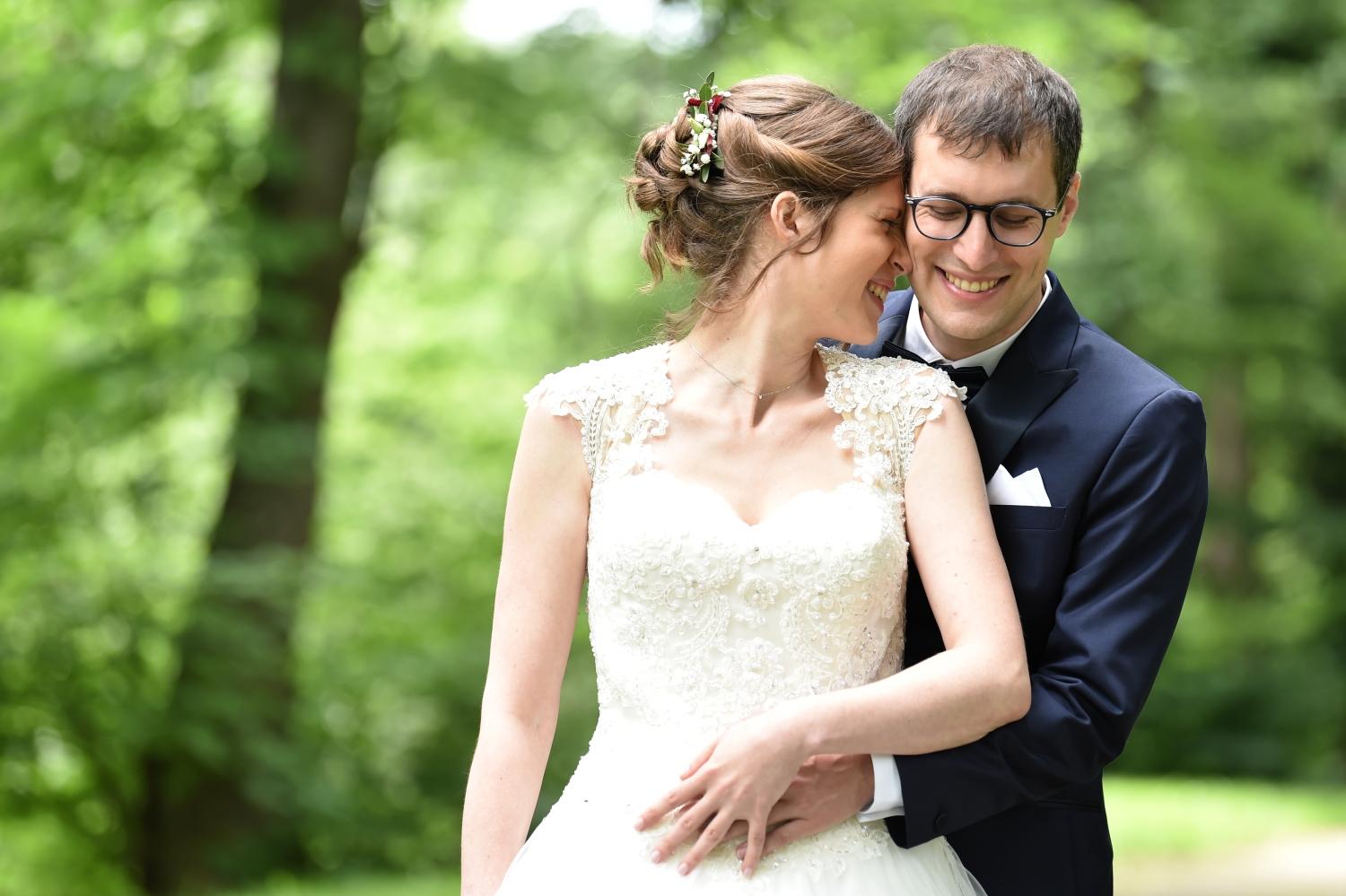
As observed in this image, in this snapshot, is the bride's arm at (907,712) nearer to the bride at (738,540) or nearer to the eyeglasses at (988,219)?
the bride at (738,540)

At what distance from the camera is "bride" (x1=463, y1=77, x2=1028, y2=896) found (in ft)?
8.80

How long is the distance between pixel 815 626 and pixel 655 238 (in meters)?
0.85

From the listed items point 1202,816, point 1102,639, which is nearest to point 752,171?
point 1102,639

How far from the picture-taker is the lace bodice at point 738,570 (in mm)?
2740

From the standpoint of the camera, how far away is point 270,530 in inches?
374

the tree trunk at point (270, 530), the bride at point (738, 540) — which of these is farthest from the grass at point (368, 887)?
the bride at point (738, 540)

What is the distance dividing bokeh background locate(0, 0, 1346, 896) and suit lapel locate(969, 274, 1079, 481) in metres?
4.76

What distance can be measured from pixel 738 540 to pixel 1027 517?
0.55 m

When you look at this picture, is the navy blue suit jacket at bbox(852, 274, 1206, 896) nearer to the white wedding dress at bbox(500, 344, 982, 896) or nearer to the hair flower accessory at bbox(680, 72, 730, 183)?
the white wedding dress at bbox(500, 344, 982, 896)

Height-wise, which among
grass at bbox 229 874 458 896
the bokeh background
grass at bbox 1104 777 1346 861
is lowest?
grass at bbox 229 874 458 896

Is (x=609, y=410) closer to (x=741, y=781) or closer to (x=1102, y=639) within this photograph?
(x=741, y=781)

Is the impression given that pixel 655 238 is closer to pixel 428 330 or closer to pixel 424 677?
pixel 424 677

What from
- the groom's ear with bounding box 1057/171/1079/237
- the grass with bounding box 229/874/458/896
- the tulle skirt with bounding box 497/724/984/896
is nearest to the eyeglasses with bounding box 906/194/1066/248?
the groom's ear with bounding box 1057/171/1079/237

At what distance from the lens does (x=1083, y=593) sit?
280cm
